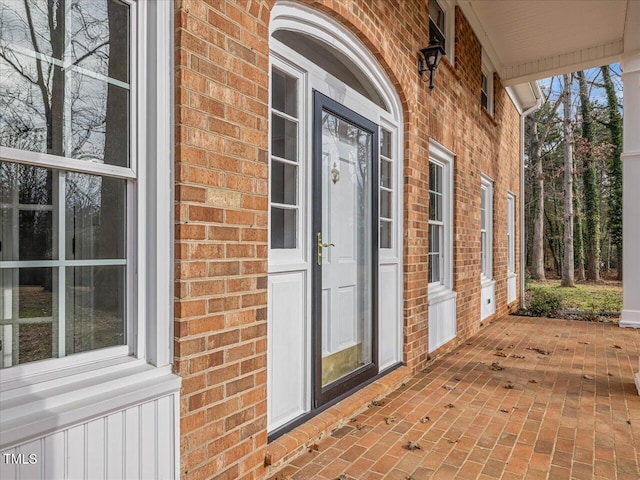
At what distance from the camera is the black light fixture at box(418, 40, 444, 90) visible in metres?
4.07

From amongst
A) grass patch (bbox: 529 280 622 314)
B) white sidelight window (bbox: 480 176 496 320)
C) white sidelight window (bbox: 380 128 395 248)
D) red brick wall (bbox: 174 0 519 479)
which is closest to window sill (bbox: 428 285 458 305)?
white sidelight window (bbox: 380 128 395 248)

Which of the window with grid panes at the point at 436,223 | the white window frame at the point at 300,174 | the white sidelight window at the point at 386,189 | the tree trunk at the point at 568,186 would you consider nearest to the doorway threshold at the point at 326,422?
the white window frame at the point at 300,174

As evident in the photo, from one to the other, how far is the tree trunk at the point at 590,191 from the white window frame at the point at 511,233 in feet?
23.1

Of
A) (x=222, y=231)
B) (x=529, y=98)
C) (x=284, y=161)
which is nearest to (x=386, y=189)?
(x=284, y=161)

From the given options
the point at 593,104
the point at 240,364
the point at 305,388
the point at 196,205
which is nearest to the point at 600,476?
the point at 305,388

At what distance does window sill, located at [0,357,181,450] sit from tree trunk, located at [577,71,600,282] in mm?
15687

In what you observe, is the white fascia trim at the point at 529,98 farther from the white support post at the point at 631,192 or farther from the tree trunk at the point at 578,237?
the tree trunk at the point at 578,237

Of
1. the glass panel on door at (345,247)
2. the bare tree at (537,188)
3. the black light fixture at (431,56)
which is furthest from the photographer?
the bare tree at (537,188)

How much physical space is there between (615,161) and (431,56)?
41.8ft

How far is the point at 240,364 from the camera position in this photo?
2025 millimetres

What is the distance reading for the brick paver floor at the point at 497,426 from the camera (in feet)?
7.64

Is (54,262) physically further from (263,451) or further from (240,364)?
(263,451)

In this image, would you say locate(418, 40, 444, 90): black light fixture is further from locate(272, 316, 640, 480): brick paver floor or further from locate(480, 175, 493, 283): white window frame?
locate(480, 175, 493, 283): white window frame

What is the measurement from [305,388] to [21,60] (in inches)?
88.2
